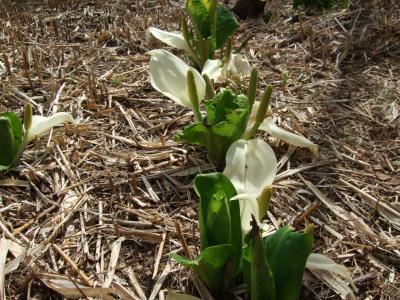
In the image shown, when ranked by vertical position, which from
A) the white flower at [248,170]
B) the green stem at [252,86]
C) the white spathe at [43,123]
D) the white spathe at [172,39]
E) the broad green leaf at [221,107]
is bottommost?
the white spathe at [43,123]

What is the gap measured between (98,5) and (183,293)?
155 cm

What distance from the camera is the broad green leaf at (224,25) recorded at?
1673 mm

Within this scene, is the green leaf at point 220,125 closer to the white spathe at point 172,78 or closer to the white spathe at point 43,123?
the white spathe at point 172,78

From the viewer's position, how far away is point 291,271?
2.76 feet

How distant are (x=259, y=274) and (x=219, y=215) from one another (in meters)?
0.13

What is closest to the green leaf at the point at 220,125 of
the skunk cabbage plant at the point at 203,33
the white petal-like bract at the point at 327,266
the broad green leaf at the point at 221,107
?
the broad green leaf at the point at 221,107

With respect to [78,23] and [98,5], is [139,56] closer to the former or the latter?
[78,23]

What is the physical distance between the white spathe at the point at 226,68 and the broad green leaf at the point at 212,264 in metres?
0.73

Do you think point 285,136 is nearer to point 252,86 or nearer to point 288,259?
point 252,86

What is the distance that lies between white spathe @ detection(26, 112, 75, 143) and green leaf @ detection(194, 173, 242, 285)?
53 centimetres

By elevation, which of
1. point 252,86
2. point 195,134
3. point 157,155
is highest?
point 252,86

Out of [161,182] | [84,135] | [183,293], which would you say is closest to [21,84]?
[84,135]

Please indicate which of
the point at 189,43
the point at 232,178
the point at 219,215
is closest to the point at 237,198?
the point at 219,215

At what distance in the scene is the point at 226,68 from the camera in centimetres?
157
